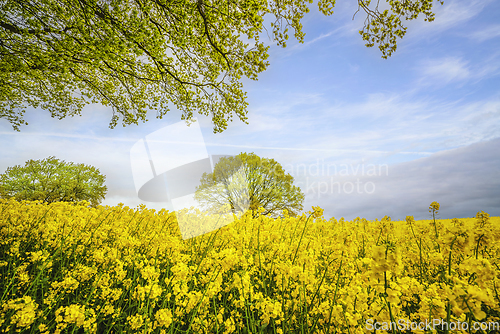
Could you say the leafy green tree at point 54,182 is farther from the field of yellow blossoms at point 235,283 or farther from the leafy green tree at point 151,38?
the field of yellow blossoms at point 235,283

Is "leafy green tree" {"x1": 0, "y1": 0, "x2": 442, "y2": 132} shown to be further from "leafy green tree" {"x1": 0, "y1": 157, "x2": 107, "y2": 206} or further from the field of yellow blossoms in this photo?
"leafy green tree" {"x1": 0, "y1": 157, "x2": 107, "y2": 206}

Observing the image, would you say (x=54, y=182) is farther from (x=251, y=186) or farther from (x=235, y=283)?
(x=235, y=283)

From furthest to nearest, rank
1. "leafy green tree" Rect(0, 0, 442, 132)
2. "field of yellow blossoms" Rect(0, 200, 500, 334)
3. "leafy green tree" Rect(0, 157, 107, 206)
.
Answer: "leafy green tree" Rect(0, 157, 107, 206)
"leafy green tree" Rect(0, 0, 442, 132)
"field of yellow blossoms" Rect(0, 200, 500, 334)

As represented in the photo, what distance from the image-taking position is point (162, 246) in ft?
9.68

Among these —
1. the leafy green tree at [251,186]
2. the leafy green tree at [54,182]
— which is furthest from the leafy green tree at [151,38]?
the leafy green tree at [54,182]

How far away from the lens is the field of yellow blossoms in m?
1.81

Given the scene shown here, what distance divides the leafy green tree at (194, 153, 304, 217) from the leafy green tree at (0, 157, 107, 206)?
17648 mm

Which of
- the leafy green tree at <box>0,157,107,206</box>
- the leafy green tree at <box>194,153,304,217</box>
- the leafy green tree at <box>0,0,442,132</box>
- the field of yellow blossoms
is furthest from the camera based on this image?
the leafy green tree at <box>0,157,107,206</box>

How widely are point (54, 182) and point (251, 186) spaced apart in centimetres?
2716

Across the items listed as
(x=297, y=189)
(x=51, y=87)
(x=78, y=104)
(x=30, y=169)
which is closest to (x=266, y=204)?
(x=297, y=189)

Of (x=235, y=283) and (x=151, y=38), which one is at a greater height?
(x=151, y=38)

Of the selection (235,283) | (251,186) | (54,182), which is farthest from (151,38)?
(54,182)

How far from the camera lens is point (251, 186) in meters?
19.7

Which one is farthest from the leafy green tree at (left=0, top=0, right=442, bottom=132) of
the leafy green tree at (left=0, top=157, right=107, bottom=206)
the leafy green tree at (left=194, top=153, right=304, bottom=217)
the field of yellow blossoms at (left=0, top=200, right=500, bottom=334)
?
the leafy green tree at (left=0, top=157, right=107, bottom=206)
